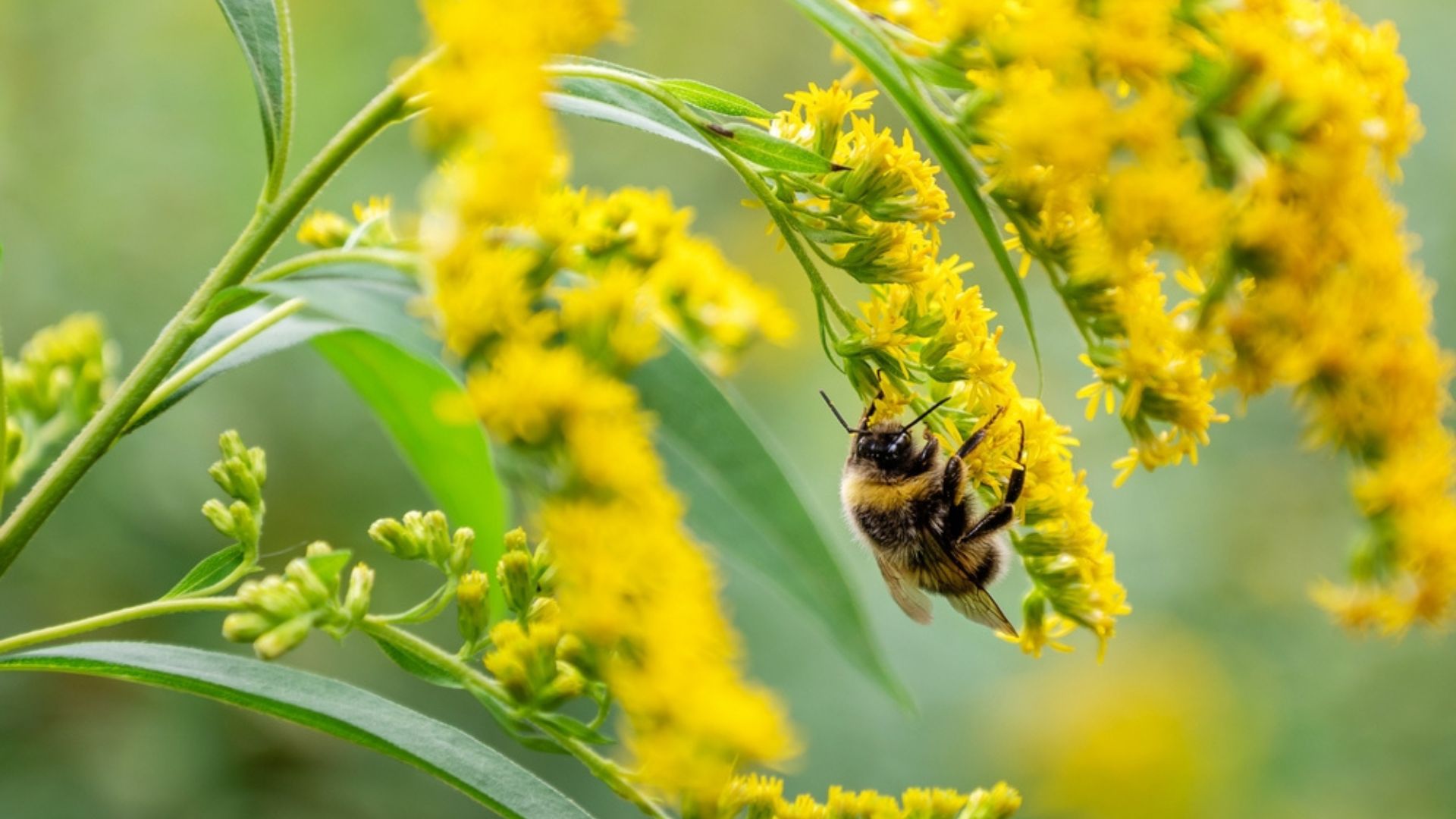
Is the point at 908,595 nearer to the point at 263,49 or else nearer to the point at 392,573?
the point at 263,49

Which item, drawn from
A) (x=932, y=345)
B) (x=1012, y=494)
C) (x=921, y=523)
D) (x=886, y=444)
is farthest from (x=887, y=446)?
(x=932, y=345)

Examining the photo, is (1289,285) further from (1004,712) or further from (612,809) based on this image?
(1004,712)

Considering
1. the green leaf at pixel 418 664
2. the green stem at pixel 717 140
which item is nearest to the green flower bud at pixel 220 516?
the green leaf at pixel 418 664

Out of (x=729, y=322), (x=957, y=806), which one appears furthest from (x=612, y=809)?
(x=957, y=806)

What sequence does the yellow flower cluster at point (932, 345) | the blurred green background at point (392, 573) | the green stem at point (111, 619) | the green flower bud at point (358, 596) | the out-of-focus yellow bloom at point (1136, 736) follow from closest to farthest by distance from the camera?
the green stem at point (111, 619)
the green flower bud at point (358, 596)
the yellow flower cluster at point (932, 345)
the blurred green background at point (392, 573)
the out-of-focus yellow bloom at point (1136, 736)

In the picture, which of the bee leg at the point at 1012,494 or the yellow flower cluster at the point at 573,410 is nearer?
the yellow flower cluster at the point at 573,410

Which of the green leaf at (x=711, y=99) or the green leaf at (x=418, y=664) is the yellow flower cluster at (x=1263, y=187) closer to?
the green leaf at (x=711, y=99)
